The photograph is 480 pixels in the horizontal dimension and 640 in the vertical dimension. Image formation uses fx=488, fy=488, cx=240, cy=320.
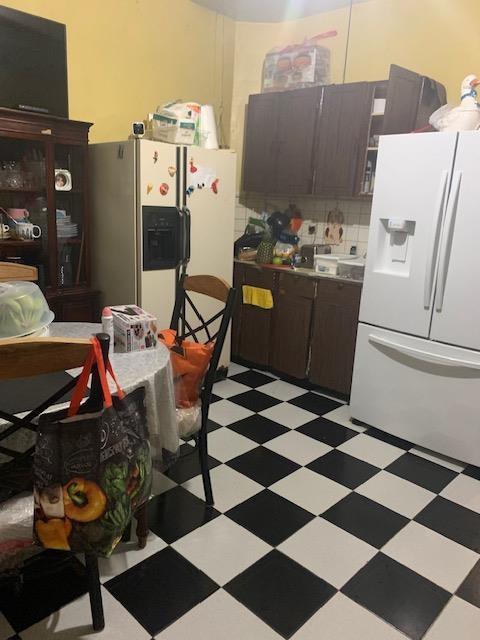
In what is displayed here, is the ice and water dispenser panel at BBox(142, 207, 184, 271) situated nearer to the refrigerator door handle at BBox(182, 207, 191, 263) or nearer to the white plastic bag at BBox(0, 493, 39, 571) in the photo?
the refrigerator door handle at BBox(182, 207, 191, 263)

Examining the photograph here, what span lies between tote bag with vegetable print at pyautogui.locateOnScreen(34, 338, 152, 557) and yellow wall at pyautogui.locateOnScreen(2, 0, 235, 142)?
2.72 metres

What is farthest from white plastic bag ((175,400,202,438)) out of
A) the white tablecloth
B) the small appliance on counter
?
the small appliance on counter

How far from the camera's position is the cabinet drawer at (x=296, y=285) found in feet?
11.0

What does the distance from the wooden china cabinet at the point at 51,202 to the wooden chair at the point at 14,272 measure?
0.64 meters

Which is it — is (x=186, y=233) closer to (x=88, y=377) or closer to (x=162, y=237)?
(x=162, y=237)

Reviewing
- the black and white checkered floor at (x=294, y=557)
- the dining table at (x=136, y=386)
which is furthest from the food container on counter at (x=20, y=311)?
the black and white checkered floor at (x=294, y=557)

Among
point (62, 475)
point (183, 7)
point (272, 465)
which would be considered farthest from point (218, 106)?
point (62, 475)

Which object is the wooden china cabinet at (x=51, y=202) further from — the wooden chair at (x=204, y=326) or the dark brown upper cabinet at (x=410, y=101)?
the dark brown upper cabinet at (x=410, y=101)

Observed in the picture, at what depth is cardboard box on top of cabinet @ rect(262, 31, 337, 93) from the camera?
3498 millimetres

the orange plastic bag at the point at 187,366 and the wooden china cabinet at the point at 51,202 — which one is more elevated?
the wooden china cabinet at the point at 51,202

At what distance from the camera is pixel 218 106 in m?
4.06

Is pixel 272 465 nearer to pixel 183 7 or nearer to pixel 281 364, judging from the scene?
pixel 281 364

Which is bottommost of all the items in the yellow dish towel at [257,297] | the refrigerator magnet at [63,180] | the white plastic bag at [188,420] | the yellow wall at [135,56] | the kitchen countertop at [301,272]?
the white plastic bag at [188,420]

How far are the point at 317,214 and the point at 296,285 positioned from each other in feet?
2.49
